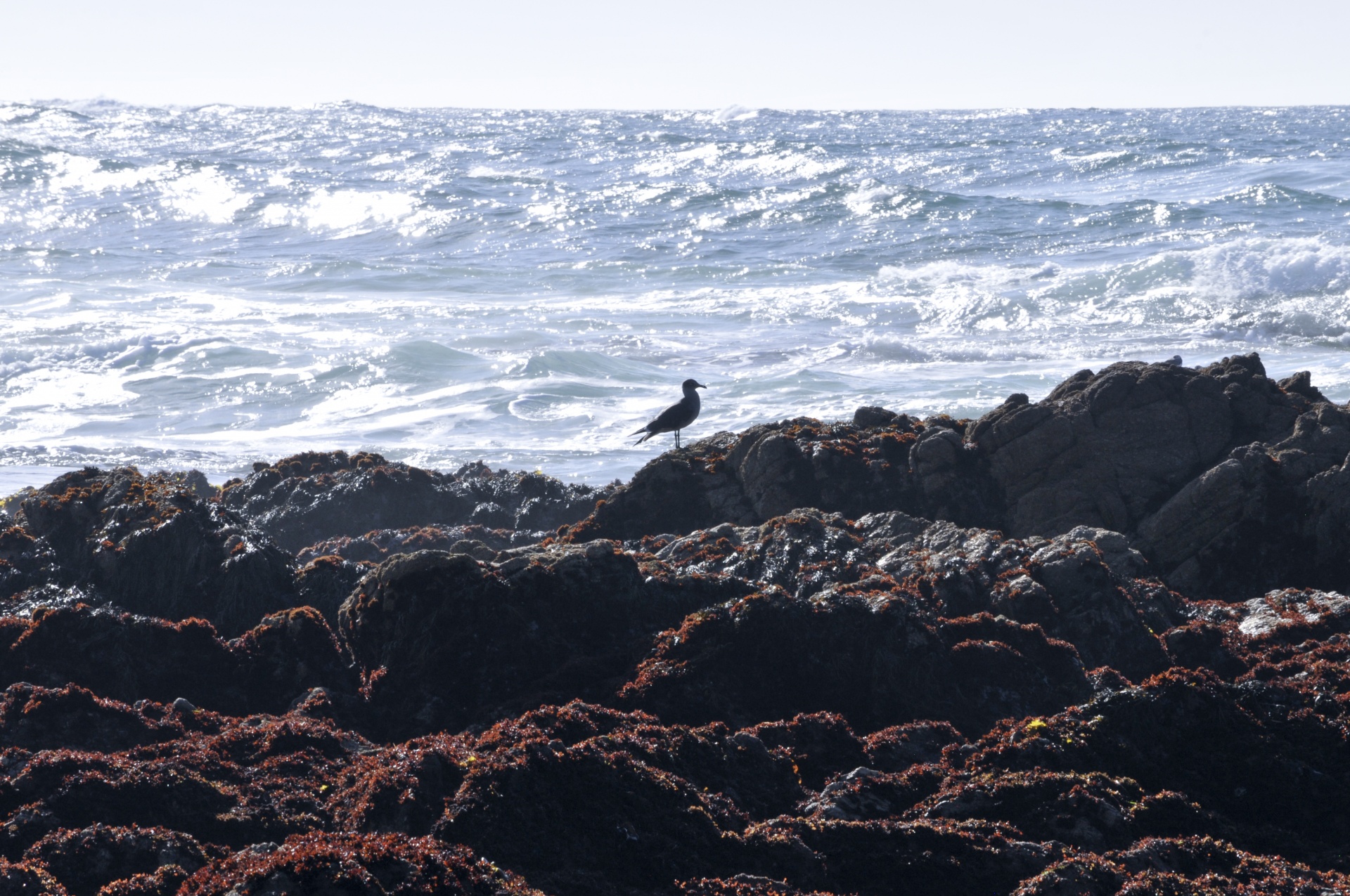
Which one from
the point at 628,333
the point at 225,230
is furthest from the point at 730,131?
the point at 628,333

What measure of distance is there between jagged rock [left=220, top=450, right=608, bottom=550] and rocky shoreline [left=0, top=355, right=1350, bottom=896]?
0.66m

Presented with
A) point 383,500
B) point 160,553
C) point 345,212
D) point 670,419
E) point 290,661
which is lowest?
point 383,500

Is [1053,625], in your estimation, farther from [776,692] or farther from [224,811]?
[224,811]

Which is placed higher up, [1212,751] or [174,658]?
[1212,751]

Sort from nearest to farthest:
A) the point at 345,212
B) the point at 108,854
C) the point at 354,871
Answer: the point at 354,871
the point at 108,854
the point at 345,212

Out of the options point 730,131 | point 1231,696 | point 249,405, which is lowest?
point 249,405

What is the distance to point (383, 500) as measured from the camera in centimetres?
970

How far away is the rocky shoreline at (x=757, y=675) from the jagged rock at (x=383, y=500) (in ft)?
2.16

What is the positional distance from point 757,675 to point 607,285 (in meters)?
22.3

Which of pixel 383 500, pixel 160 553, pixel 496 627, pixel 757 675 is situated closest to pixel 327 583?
pixel 160 553

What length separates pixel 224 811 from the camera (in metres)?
3.80

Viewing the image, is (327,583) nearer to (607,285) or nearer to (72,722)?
(72,722)

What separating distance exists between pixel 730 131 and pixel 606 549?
61.4 m

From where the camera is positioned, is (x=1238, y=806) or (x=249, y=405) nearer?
(x=1238, y=806)
